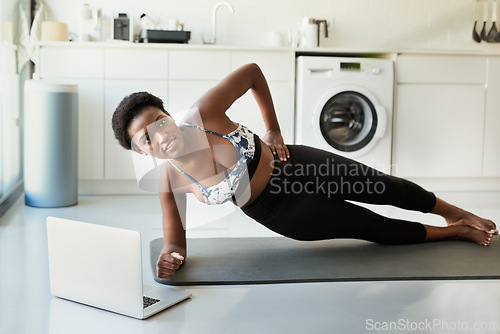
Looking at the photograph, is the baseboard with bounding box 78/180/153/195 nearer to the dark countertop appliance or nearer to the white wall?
the dark countertop appliance

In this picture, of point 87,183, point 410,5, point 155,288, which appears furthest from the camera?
point 410,5

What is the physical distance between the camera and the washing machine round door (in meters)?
4.62

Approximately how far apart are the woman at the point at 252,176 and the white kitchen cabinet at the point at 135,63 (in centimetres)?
207

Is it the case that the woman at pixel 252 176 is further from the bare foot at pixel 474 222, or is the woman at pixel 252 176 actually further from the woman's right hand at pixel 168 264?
the bare foot at pixel 474 222

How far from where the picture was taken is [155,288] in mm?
2336

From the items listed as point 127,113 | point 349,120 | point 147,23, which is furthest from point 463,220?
point 147,23

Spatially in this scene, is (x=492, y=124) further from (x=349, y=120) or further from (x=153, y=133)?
(x=153, y=133)

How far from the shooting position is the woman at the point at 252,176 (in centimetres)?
228

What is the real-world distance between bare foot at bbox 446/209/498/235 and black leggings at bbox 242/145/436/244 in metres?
0.35

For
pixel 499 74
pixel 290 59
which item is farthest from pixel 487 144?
pixel 290 59

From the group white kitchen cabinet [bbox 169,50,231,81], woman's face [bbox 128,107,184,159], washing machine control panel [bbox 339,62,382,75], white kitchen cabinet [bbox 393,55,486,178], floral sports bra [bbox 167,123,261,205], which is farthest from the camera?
white kitchen cabinet [bbox 393,55,486,178]

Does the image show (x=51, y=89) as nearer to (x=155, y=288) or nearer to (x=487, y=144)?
(x=155, y=288)

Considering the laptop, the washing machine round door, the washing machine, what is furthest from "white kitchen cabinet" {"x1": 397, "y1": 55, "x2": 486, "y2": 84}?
the laptop

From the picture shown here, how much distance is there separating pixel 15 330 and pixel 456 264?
5.62 ft
